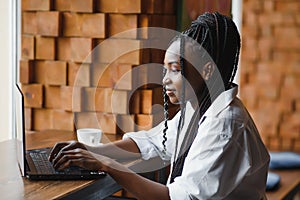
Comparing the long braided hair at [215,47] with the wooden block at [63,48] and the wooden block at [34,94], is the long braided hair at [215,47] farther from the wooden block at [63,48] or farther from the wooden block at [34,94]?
the wooden block at [34,94]

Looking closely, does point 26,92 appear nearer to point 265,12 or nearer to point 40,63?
point 40,63

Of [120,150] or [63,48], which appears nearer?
[120,150]

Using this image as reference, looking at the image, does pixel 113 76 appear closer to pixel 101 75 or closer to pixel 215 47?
pixel 101 75

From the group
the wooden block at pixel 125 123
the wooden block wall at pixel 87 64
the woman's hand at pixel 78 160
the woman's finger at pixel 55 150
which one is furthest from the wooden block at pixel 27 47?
the woman's hand at pixel 78 160

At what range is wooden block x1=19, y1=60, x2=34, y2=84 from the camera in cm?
279

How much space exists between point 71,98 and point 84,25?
12.9 inches

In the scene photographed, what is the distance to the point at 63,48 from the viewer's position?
2754mm

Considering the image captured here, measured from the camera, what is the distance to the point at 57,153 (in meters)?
2.01

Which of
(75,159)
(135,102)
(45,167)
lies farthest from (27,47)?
(75,159)

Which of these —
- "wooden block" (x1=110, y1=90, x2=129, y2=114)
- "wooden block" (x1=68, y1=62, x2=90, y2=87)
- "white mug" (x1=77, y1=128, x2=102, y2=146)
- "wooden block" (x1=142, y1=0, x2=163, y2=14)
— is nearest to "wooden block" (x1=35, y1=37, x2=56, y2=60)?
"wooden block" (x1=68, y1=62, x2=90, y2=87)

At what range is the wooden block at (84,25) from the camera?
2.65m

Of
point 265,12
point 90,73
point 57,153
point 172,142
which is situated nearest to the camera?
point 57,153

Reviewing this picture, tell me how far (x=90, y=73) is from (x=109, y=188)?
79 centimetres

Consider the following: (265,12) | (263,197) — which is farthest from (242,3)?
(263,197)
